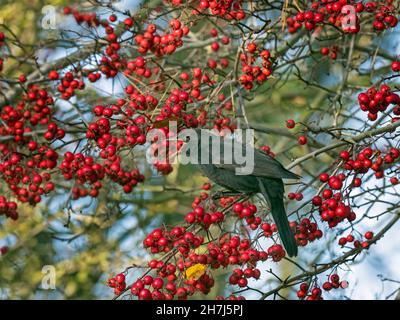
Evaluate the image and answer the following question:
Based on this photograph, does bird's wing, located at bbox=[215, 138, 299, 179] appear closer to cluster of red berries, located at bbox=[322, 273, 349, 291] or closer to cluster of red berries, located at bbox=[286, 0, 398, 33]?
cluster of red berries, located at bbox=[322, 273, 349, 291]

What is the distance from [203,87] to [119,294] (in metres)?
1.64

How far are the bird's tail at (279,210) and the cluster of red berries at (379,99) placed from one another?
748mm

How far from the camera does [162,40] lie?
440 centimetres

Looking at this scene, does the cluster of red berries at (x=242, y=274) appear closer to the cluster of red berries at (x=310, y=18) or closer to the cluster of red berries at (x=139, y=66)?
the cluster of red berries at (x=310, y=18)

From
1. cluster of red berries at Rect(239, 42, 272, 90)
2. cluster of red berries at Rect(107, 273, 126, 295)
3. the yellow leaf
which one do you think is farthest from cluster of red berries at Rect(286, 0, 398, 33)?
cluster of red berries at Rect(107, 273, 126, 295)

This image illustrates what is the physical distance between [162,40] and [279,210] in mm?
1248

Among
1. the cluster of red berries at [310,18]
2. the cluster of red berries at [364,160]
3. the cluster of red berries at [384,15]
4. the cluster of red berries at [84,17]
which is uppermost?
the cluster of red berries at [84,17]

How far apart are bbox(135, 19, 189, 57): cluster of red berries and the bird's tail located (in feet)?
3.18

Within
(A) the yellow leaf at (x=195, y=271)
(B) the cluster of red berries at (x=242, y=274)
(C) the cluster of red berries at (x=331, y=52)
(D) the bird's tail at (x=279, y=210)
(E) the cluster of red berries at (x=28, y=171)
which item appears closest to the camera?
(A) the yellow leaf at (x=195, y=271)

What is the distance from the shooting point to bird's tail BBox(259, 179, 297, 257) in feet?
12.6

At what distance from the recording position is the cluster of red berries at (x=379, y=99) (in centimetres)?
360

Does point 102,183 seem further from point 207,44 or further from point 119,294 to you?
point 119,294

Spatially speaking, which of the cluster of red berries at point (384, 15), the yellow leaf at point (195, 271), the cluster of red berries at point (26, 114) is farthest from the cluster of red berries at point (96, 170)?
the cluster of red berries at point (384, 15)

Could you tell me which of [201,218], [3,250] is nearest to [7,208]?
[3,250]
